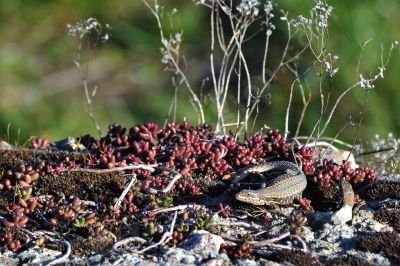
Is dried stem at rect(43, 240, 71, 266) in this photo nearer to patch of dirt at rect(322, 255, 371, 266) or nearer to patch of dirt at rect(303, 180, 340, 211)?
patch of dirt at rect(322, 255, 371, 266)

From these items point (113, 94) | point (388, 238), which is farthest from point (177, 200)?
point (113, 94)

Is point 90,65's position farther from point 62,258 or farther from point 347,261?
point 347,261

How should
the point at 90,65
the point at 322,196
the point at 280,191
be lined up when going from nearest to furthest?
the point at 280,191
the point at 322,196
the point at 90,65

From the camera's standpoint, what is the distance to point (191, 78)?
13609 mm

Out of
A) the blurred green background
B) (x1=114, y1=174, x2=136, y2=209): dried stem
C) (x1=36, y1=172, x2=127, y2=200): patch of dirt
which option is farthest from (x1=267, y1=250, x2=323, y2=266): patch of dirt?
the blurred green background

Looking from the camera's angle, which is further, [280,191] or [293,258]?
[280,191]

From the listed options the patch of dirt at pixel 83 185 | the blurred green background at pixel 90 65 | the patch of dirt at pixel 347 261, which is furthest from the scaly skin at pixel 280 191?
the blurred green background at pixel 90 65

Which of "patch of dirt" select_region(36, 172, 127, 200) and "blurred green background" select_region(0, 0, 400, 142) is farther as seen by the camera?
"blurred green background" select_region(0, 0, 400, 142)

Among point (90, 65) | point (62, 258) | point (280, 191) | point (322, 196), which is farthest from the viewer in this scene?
point (90, 65)

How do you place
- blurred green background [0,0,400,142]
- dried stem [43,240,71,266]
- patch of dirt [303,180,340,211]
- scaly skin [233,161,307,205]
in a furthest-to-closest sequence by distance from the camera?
blurred green background [0,0,400,142] → patch of dirt [303,180,340,211] → scaly skin [233,161,307,205] → dried stem [43,240,71,266]

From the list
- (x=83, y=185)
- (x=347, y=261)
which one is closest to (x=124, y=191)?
(x=83, y=185)

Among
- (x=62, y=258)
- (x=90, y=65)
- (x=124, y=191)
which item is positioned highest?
(x=124, y=191)

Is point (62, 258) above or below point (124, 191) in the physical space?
below

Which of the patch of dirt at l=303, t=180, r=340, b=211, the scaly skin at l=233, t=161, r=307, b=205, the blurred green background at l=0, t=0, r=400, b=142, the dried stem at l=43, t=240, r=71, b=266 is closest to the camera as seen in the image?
the dried stem at l=43, t=240, r=71, b=266
